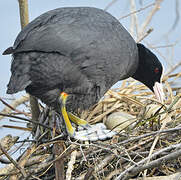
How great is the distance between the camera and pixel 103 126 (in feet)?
13.6

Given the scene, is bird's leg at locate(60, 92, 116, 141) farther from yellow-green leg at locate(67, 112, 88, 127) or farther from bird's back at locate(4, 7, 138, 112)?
bird's back at locate(4, 7, 138, 112)

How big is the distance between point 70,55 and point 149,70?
5.26 ft

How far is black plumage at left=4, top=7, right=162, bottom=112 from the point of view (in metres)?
3.46

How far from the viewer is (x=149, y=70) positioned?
482 centimetres

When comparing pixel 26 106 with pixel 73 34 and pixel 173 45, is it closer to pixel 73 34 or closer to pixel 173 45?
pixel 73 34

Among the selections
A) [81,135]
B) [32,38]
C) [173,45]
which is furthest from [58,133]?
[173,45]

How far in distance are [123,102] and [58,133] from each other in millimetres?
1046

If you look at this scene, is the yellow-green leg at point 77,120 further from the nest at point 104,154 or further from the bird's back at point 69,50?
the bird's back at point 69,50

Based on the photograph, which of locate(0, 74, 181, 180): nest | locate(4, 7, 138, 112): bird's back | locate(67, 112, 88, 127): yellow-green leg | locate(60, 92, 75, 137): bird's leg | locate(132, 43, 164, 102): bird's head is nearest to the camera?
locate(0, 74, 181, 180): nest

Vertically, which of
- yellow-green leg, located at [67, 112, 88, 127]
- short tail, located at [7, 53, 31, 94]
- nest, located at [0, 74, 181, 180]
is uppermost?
short tail, located at [7, 53, 31, 94]

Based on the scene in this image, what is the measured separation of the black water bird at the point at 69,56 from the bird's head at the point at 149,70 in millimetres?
778

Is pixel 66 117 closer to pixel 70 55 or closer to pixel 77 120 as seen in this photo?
pixel 77 120

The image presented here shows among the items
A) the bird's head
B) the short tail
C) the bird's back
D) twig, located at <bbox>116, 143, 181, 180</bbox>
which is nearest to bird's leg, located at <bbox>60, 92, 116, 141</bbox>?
the bird's back

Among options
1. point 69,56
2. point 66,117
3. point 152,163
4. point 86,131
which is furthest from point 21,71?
point 152,163
